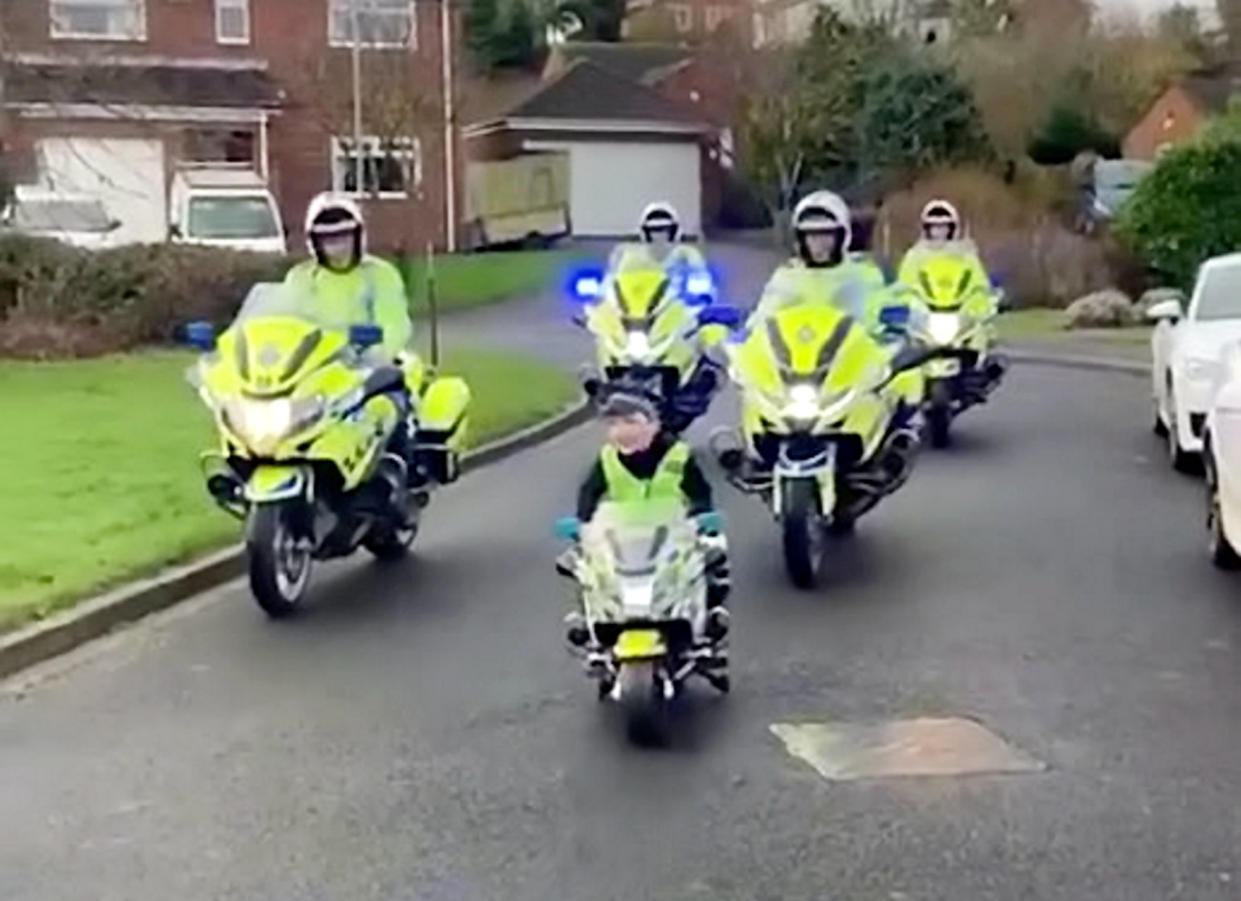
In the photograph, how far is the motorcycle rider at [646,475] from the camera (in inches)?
374

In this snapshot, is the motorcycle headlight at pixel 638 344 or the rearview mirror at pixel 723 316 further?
the motorcycle headlight at pixel 638 344

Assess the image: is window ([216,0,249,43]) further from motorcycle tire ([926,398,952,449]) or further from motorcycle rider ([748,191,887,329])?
motorcycle rider ([748,191,887,329])

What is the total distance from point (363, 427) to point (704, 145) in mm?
54381

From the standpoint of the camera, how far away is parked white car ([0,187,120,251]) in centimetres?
3525

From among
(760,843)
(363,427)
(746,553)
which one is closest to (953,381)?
(746,553)

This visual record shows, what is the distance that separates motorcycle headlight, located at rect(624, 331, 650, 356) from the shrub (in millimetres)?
19743

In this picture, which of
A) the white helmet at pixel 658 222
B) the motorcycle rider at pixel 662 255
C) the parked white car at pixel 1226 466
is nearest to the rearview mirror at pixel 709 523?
the parked white car at pixel 1226 466

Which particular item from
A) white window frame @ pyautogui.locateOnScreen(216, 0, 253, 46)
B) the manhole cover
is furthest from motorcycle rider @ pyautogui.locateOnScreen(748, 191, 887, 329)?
white window frame @ pyautogui.locateOnScreen(216, 0, 253, 46)

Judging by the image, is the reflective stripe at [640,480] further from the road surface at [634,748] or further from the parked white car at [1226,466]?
the parked white car at [1226,466]

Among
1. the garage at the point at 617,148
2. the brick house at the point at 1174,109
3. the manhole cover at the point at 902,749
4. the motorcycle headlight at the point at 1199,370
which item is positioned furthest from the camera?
the garage at the point at 617,148

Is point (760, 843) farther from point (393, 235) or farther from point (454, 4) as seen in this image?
point (454, 4)

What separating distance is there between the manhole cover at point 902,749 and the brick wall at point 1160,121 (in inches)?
1885

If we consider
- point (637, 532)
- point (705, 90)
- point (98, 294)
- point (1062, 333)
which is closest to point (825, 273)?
point (637, 532)

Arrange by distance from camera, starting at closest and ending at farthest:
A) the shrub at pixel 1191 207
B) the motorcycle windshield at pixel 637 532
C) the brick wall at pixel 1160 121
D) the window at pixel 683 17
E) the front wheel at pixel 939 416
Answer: the motorcycle windshield at pixel 637 532
the front wheel at pixel 939 416
the shrub at pixel 1191 207
the brick wall at pixel 1160 121
the window at pixel 683 17
